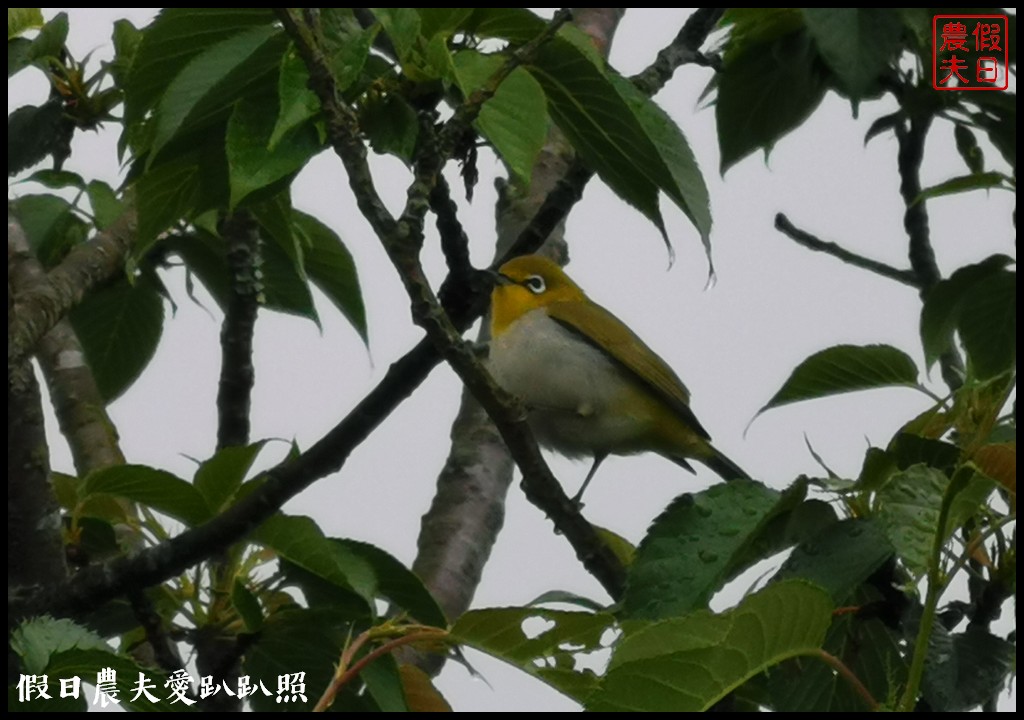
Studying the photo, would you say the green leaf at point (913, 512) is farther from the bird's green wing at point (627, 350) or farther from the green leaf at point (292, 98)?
the bird's green wing at point (627, 350)

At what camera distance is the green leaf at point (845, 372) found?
288cm

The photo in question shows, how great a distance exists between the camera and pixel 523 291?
6.05 metres

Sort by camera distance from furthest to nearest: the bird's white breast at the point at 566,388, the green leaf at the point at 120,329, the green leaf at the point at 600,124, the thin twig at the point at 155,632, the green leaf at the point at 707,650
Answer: the bird's white breast at the point at 566,388 < the green leaf at the point at 120,329 < the thin twig at the point at 155,632 < the green leaf at the point at 600,124 < the green leaf at the point at 707,650

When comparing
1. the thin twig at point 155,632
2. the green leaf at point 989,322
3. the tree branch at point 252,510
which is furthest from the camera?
the green leaf at point 989,322

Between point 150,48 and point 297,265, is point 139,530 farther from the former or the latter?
point 150,48

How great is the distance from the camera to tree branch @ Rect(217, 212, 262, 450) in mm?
4082

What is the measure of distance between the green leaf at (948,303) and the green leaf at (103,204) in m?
2.25

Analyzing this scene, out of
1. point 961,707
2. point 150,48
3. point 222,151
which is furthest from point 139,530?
point 961,707

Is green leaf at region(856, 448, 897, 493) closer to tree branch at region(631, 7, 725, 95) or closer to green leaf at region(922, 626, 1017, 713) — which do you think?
green leaf at region(922, 626, 1017, 713)

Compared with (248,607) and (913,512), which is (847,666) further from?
(248,607)

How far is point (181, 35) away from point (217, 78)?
0.63 feet

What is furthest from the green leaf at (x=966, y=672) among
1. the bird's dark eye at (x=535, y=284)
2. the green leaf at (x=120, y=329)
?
the bird's dark eye at (x=535, y=284)

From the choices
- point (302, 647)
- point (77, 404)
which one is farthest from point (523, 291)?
point (302, 647)

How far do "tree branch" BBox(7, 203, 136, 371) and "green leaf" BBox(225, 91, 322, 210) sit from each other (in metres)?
1.08
